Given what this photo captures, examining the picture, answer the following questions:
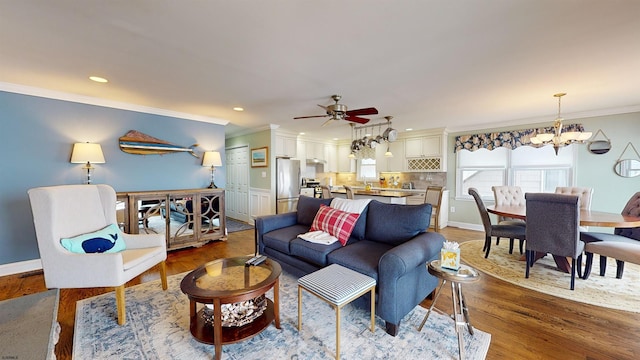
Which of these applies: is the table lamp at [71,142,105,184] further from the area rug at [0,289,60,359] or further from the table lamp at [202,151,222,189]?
the area rug at [0,289,60,359]

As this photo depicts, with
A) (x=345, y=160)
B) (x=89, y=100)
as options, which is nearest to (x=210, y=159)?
(x=89, y=100)

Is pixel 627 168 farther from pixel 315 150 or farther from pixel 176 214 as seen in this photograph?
pixel 176 214

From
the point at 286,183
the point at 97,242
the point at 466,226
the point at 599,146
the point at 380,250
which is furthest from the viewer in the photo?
the point at 286,183

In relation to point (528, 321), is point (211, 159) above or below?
above

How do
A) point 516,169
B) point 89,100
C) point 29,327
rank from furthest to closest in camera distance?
point 516,169 → point 89,100 → point 29,327

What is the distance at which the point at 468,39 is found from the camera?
6.28 ft

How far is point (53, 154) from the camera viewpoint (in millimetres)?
3215

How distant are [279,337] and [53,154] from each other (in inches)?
150

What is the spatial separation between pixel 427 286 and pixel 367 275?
0.68 meters

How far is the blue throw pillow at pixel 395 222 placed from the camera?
2432 millimetres

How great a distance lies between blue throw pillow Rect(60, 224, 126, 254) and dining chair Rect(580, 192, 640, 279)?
197 inches

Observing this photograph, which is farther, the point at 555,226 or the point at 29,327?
the point at 555,226

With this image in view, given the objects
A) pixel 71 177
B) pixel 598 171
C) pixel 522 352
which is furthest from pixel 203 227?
pixel 598 171

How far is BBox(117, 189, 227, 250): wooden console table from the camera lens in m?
3.46
